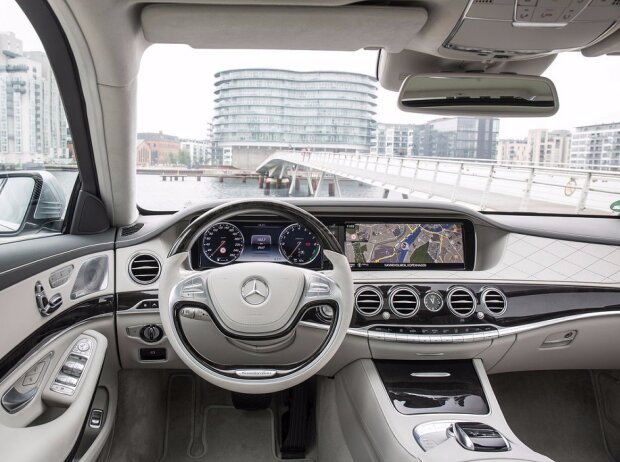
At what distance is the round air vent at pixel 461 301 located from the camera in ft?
7.97

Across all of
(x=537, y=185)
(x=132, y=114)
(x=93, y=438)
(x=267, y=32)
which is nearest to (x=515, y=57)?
(x=267, y=32)

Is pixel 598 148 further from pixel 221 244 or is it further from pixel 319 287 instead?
pixel 221 244

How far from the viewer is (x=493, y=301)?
97.3 inches

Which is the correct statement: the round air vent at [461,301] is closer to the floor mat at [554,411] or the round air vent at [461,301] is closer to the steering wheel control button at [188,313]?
the floor mat at [554,411]

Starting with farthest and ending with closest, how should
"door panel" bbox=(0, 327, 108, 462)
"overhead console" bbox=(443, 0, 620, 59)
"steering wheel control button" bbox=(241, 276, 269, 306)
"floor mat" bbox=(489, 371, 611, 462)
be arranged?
"floor mat" bbox=(489, 371, 611, 462)
"steering wheel control button" bbox=(241, 276, 269, 306)
"overhead console" bbox=(443, 0, 620, 59)
"door panel" bbox=(0, 327, 108, 462)

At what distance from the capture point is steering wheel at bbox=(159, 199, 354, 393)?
1.74 meters

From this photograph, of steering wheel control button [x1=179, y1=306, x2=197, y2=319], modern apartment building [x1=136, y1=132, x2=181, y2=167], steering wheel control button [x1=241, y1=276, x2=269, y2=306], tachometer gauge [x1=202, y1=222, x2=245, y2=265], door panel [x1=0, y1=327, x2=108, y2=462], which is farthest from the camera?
modern apartment building [x1=136, y1=132, x2=181, y2=167]

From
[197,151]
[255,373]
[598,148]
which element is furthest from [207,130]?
[598,148]

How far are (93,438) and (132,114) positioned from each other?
4.86 feet

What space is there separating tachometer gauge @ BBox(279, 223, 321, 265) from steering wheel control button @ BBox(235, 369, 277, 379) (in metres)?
0.79

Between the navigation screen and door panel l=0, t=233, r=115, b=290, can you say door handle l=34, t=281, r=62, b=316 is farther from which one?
the navigation screen

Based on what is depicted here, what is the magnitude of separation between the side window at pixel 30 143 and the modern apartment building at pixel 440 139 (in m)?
1.64

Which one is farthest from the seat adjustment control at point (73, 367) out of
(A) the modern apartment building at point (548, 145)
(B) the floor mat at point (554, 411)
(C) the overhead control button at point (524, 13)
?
(A) the modern apartment building at point (548, 145)

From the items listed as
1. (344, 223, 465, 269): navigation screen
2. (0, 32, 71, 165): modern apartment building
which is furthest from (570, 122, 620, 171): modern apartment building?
(0, 32, 71, 165): modern apartment building
